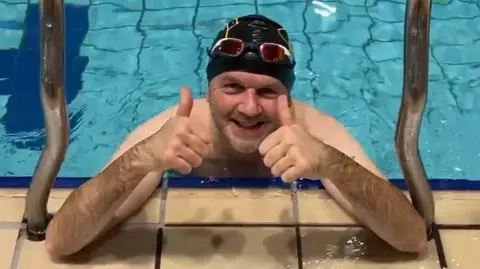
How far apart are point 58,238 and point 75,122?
1171 mm

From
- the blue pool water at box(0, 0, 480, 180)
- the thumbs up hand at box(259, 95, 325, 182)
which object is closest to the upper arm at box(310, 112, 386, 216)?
the thumbs up hand at box(259, 95, 325, 182)

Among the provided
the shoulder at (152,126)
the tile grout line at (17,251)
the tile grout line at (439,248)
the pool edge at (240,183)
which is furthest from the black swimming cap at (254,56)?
the tile grout line at (17,251)

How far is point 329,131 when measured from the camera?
7.39ft

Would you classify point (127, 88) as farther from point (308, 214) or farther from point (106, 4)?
point (308, 214)

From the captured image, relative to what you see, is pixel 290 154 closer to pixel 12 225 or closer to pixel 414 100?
pixel 414 100

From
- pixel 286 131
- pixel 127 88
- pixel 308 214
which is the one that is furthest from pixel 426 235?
pixel 127 88

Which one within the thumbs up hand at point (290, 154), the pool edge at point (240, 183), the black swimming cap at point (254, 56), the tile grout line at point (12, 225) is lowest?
the tile grout line at point (12, 225)

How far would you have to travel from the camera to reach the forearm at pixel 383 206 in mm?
1643

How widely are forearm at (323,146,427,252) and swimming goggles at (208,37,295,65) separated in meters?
0.50

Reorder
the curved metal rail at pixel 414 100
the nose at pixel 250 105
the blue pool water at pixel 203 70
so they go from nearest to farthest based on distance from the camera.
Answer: the curved metal rail at pixel 414 100
the nose at pixel 250 105
the blue pool water at pixel 203 70

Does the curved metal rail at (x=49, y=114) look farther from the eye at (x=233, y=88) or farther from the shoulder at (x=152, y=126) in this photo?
the eye at (x=233, y=88)

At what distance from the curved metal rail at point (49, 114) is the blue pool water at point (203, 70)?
0.89 m

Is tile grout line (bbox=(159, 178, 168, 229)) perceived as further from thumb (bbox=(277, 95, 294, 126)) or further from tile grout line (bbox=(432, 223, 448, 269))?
tile grout line (bbox=(432, 223, 448, 269))

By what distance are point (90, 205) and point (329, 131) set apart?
83 centimetres
